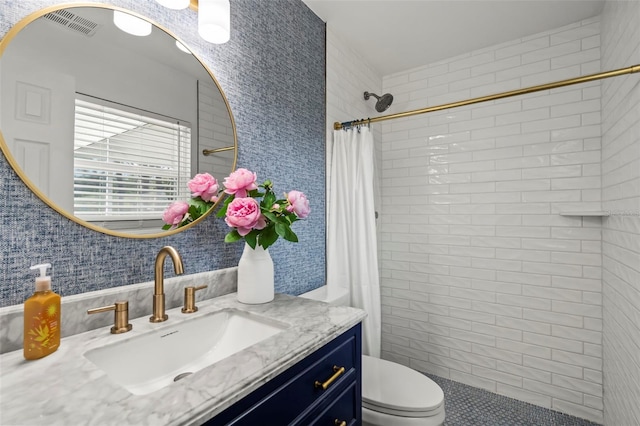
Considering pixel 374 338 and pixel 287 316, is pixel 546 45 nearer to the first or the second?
pixel 374 338

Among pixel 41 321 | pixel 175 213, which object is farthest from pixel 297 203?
pixel 41 321

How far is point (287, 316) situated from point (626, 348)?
1.59 m

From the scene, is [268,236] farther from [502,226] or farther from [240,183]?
[502,226]

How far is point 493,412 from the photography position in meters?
2.01

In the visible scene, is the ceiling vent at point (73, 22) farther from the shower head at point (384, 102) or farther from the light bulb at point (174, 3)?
the shower head at point (384, 102)

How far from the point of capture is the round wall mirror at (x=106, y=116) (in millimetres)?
863

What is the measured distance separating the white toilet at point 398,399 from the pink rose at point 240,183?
41.0 inches

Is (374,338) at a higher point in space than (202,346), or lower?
lower

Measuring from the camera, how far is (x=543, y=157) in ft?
6.81

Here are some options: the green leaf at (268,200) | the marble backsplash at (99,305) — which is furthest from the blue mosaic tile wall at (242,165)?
the green leaf at (268,200)

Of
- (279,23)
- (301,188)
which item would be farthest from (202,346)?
(279,23)

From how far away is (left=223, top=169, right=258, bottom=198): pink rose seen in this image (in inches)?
46.1

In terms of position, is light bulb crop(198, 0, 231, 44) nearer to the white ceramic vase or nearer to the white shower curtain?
the white ceramic vase

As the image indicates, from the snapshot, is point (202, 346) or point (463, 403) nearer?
point (202, 346)
